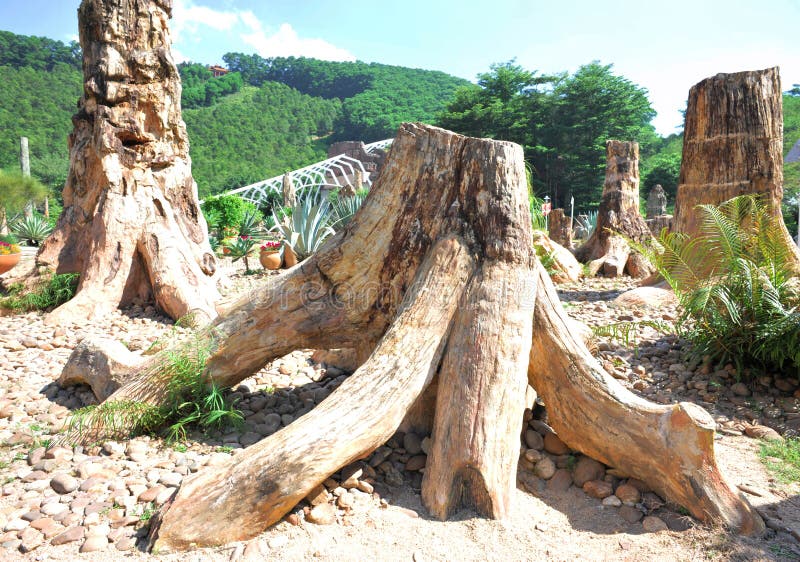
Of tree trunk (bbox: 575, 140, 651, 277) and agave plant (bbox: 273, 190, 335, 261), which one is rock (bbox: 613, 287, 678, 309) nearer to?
tree trunk (bbox: 575, 140, 651, 277)

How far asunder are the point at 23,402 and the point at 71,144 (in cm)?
350

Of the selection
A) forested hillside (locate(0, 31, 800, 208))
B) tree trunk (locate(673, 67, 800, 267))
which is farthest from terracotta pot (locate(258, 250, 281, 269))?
forested hillside (locate(0, 31, 800, 208))

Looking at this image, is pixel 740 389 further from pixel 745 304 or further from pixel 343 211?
pixel 343 211

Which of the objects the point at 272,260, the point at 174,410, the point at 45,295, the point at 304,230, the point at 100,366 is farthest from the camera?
the point at 304,230

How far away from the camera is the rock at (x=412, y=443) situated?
234 cm

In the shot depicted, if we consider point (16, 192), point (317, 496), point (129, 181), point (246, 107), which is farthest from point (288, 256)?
point (246, 107)

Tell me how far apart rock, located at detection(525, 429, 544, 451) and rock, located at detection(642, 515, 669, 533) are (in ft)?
1.80

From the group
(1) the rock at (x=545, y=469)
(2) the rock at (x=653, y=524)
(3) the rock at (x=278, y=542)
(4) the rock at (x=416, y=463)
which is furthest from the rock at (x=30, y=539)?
(2) the rock at (x=653, y=524)

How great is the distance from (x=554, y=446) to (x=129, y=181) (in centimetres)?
459

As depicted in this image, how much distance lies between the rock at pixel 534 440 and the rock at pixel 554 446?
23 millimetres

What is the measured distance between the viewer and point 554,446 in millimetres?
2404

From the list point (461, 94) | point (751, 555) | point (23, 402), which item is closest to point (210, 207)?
point (23, 402)

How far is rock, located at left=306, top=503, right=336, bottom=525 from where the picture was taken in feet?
6.14

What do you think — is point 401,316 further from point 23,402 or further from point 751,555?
point 23,402
